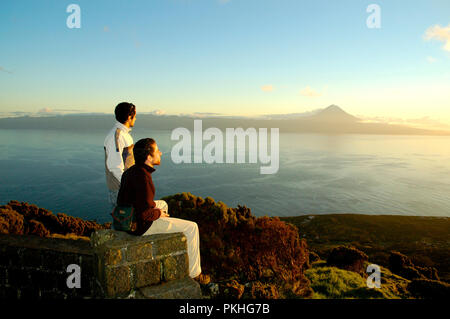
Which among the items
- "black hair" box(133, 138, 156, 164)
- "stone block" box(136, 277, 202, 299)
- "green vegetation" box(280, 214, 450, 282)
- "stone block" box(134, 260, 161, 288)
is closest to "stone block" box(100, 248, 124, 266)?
"stone block" box(134, 260, 161, 288)

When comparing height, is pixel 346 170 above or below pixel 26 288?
below

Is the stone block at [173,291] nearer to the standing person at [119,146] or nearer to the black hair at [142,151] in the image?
the standing person at [119,146]

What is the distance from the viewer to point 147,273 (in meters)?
3.77

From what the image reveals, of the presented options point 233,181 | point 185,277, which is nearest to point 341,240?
point 185,277

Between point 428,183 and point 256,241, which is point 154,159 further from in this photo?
point 428,183

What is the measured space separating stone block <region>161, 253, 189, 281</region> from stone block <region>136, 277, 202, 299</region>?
0.08 metres

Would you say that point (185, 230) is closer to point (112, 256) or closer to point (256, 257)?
point (112, 256)

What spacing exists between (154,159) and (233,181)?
9471cm

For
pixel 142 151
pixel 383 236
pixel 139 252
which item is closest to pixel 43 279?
pixel 139 252

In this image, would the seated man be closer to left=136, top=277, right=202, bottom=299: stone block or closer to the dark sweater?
the dark sweater

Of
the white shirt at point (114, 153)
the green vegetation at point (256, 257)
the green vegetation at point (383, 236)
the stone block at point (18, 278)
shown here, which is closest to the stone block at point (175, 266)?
the green vegetation at point (256, 257)

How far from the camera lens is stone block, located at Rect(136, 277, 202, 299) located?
362 centimetres

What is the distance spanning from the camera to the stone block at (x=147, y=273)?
146 inches

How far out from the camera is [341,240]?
124 ft
